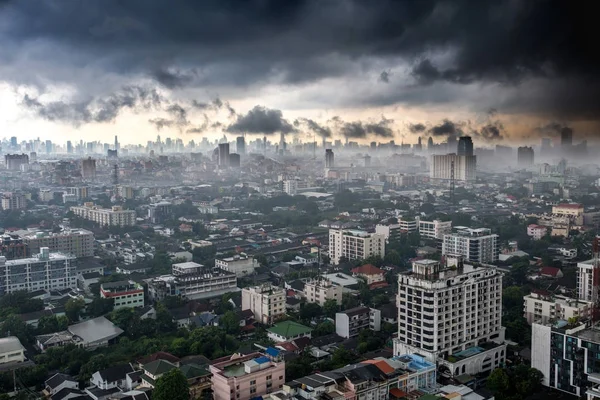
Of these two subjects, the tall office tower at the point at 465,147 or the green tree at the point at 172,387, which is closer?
the green tree at the point at 172,387

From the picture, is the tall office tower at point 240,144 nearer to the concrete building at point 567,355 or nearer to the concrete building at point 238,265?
the concrete building at point 238,265

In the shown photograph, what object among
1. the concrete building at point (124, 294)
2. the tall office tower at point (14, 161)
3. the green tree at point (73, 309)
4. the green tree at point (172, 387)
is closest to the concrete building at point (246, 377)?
the green tree at point (172, 387)

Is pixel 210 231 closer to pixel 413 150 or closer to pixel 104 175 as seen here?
pixel 104 175

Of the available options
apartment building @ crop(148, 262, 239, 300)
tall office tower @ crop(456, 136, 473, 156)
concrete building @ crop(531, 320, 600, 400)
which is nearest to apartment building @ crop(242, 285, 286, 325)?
apartment building @ crop(148, 262, 239, 300)

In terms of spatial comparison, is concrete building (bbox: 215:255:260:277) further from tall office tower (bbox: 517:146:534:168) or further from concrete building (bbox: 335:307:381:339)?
tall office tower (bbox: 517:146:534:168)

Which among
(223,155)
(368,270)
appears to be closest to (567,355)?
(368,270)
